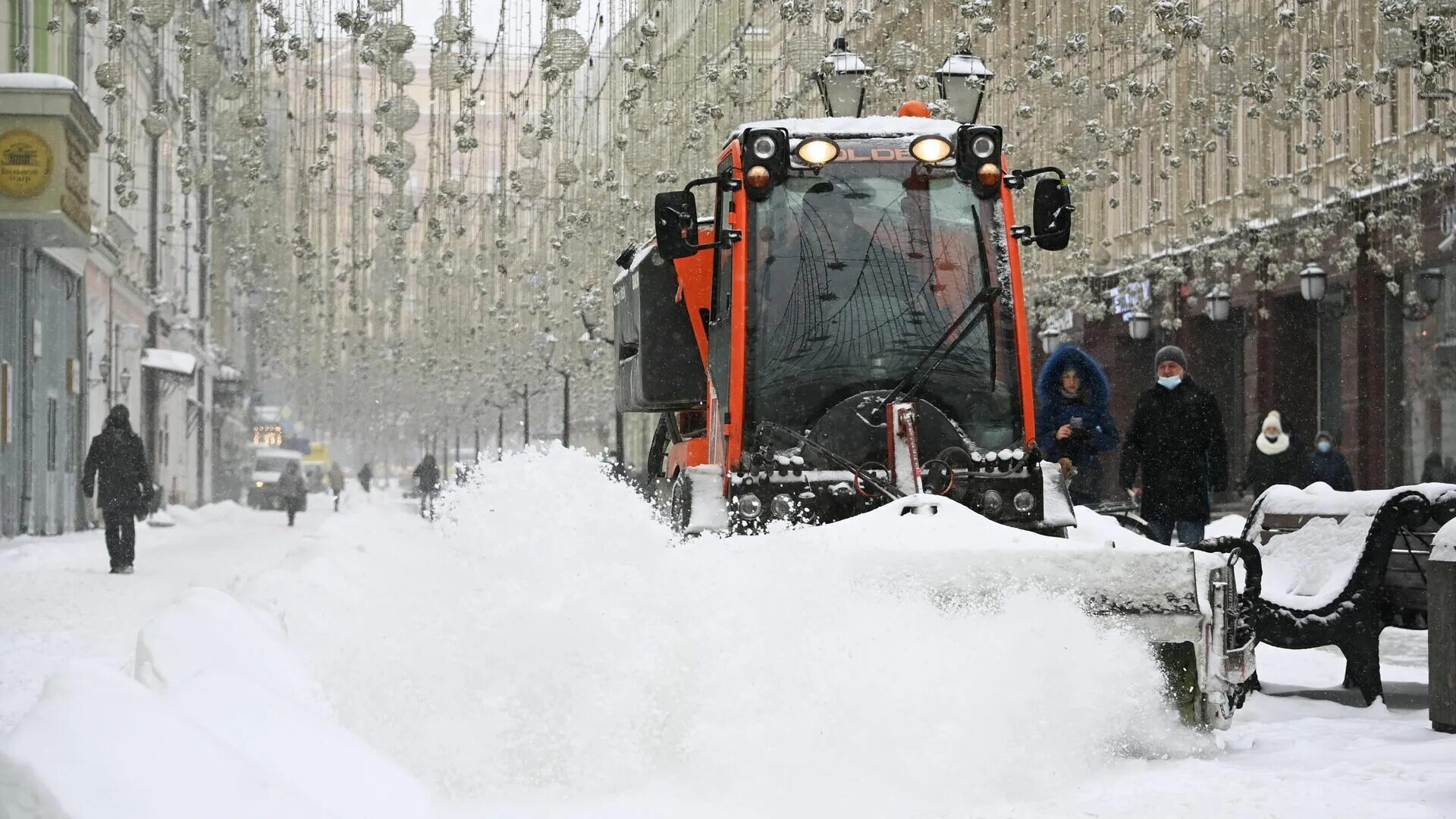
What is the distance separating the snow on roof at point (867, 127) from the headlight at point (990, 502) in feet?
6.22

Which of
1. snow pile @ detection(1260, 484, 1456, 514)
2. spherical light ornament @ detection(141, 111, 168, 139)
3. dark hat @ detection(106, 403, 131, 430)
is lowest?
snow pile @ detection(1260, 484, 1456, 514)

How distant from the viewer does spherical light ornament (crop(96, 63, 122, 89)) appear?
42.5ft

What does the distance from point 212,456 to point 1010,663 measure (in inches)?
2617

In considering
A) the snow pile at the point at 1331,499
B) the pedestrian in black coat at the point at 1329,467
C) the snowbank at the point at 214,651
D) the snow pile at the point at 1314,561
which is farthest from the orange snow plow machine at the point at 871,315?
the pedestrian in black coat at the point at 1329,467

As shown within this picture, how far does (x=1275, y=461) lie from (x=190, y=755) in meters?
19.7

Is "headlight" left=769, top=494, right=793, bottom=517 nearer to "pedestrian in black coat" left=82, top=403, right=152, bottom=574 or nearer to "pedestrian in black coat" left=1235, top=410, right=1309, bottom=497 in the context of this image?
"pedestrian in black coat" left=82, top=403, right=152, bottom=574

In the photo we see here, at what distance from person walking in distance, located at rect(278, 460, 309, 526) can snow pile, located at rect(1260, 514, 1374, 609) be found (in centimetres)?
3662

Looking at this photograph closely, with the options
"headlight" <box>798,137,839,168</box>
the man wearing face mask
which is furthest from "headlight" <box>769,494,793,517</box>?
the man wearing face mask

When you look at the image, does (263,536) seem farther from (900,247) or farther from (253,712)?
(253,712)

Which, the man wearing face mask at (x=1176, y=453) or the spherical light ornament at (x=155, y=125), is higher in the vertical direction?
the spherical light ornament at (x=155, y=125)

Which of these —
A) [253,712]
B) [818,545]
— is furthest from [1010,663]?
[253,712]

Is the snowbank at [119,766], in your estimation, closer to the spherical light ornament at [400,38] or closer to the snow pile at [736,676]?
the snow pile at [736,676]

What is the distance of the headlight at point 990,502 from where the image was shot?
902 centimetres

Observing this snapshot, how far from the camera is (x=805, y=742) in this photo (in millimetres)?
6195
